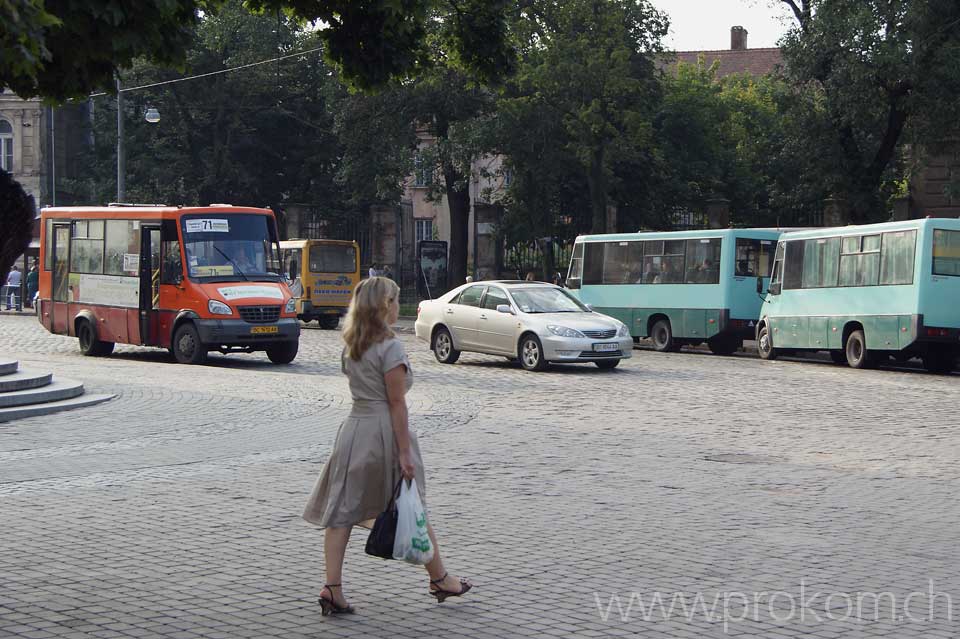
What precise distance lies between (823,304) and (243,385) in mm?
12349

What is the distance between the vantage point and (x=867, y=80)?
31031 mm

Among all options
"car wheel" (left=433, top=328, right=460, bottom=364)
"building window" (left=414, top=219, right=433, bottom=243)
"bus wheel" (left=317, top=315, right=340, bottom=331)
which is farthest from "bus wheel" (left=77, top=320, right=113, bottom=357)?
"building window" (left=414, top=219, right=433, bottom=243)

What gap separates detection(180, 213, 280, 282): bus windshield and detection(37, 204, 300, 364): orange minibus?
2cm

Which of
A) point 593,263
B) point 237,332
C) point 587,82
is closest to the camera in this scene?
point 237,332

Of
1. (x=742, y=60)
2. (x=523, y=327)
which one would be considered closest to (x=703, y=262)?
(x=523, y=327)

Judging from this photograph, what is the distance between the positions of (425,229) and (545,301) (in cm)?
4985

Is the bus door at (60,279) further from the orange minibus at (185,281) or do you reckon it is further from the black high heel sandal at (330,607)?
the black high heel sandal at (330,607)

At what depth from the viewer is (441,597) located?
21.5ft

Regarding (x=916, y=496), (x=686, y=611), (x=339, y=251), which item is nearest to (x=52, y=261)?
(x=339, y=251)

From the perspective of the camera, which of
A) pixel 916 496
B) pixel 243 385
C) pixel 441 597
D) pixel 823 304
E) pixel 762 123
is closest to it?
pixel 441 597

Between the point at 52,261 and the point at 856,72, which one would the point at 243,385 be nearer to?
the point at 52,261

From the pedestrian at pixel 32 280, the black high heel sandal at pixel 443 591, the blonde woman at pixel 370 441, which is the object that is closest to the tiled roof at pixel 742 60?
the pedestrian at pixel 32 280

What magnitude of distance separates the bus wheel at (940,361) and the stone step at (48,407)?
1477 cm

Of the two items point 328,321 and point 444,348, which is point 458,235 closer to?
point 328,321
